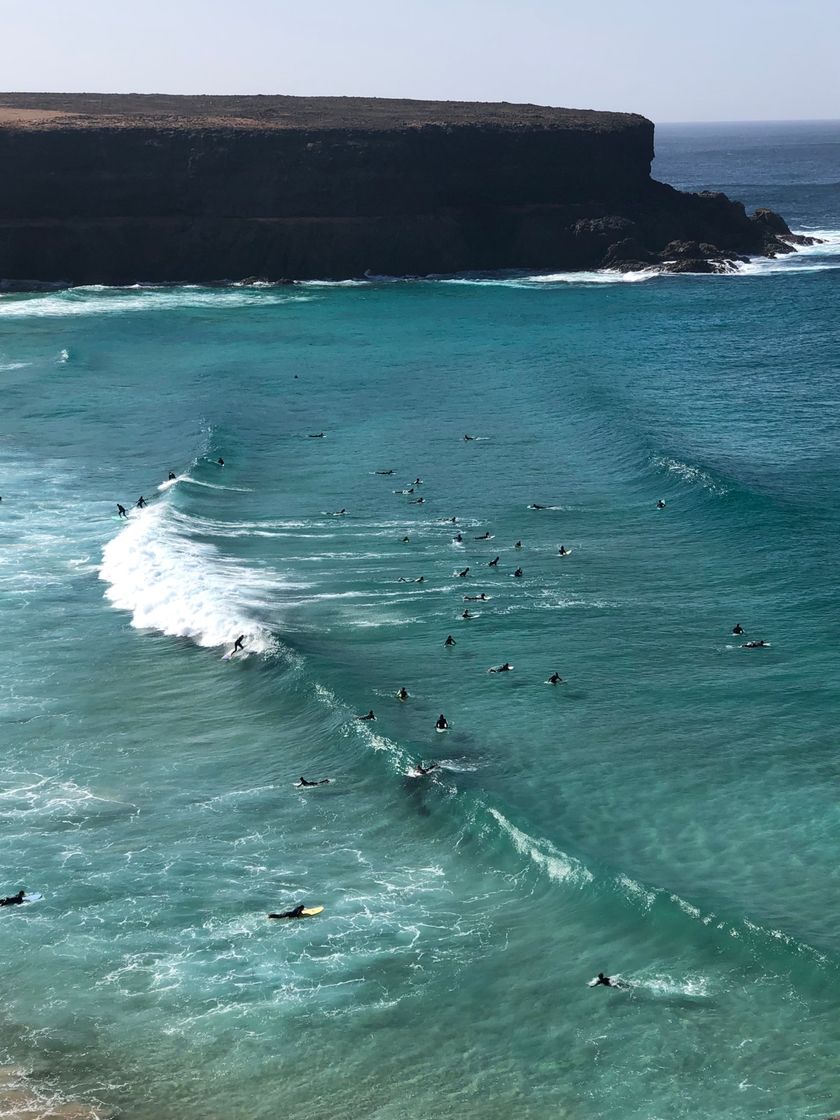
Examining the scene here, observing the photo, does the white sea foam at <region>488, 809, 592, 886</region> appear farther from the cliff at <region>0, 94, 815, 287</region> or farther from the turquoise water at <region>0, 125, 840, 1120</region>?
the cliff at <region>0, 94, 815, 287</region>

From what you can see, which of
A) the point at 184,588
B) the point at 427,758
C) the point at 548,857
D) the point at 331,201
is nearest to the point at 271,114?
the point at 331,201

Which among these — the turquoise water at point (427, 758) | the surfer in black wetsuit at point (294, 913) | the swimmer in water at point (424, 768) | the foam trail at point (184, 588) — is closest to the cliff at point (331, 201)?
the turquoise water at point (427, 758)

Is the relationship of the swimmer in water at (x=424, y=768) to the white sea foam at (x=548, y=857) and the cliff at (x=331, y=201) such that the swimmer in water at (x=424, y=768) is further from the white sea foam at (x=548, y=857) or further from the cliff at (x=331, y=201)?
the cliff at (x=331, y=201)

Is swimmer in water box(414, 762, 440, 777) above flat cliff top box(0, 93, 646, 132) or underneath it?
underneath

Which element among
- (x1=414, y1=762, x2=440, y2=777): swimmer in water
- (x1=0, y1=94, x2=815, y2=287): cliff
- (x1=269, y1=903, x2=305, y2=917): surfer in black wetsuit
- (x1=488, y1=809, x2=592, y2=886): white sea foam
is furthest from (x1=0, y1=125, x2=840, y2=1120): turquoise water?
(x1=0, y1=94, x2=815, y2=287): cliff

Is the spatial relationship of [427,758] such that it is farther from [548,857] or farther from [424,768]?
[548,857]

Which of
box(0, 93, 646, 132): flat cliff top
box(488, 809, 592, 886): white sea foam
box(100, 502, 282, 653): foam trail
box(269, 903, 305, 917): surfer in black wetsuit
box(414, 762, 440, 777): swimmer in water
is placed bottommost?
box(269, 903, 305, 917): surfer in black wetsuit

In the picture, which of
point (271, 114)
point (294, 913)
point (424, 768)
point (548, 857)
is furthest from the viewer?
point (271, 114)

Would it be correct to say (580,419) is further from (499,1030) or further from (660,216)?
(660,216)
